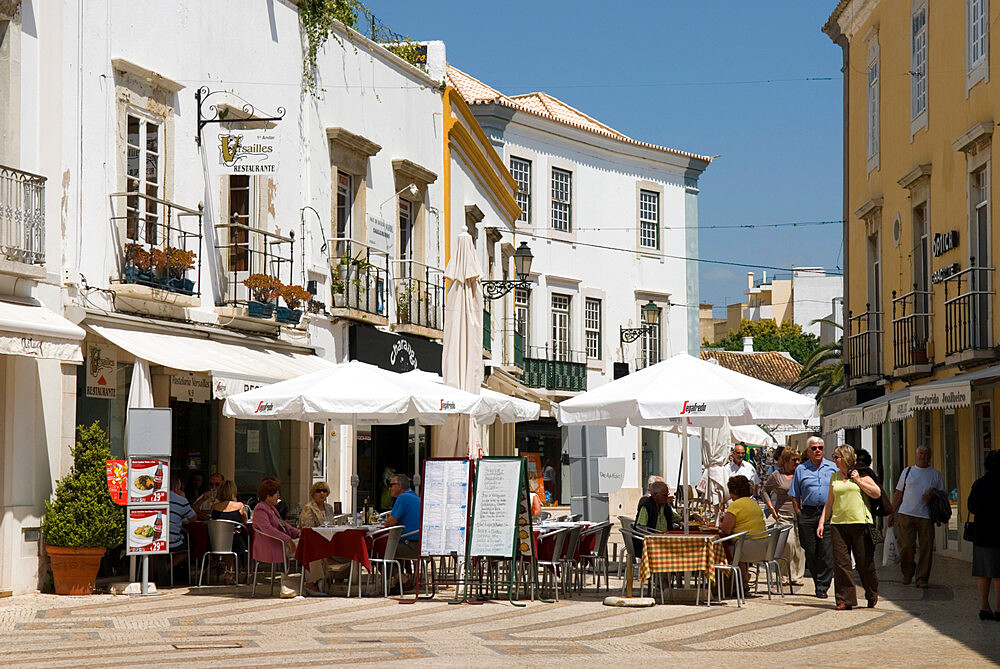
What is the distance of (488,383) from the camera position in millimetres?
28125

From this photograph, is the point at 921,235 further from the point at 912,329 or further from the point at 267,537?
the point at 267,537

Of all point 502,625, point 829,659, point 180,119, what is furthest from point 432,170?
point 829,659

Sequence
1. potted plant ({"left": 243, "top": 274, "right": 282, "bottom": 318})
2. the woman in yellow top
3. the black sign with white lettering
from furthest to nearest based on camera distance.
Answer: the black sign with white lettering → potted plant ({"left": 243, "top": 274, "right": 282, "bottom": 318}) → the woman in yellow top

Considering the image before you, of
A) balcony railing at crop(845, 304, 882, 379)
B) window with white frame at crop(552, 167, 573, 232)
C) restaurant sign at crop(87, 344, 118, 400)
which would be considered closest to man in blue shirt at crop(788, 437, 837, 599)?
restaurant sign at crop(87, 344, 118, 400)

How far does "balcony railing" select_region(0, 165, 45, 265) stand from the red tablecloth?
3.83 m

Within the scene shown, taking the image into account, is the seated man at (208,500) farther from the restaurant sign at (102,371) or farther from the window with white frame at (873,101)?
the window with white frame at (873,101)

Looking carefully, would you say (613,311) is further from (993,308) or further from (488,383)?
(993,308)

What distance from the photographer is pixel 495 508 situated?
13586mm

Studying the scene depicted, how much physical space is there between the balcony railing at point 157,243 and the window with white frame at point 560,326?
22.4 m

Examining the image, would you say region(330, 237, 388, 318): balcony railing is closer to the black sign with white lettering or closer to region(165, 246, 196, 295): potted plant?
the black sign with white lettering

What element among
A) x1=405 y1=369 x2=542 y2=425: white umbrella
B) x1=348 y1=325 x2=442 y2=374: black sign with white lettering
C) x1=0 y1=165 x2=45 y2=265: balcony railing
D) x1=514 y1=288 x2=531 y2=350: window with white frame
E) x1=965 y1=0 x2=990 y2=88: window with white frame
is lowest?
x1=405 y1=369 x2=542 y2=425: white umbrella

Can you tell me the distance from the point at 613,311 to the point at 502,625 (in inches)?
1155

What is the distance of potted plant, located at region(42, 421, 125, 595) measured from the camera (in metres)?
14.0

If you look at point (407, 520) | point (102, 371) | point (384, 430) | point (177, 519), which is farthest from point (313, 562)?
point (384, 430)
